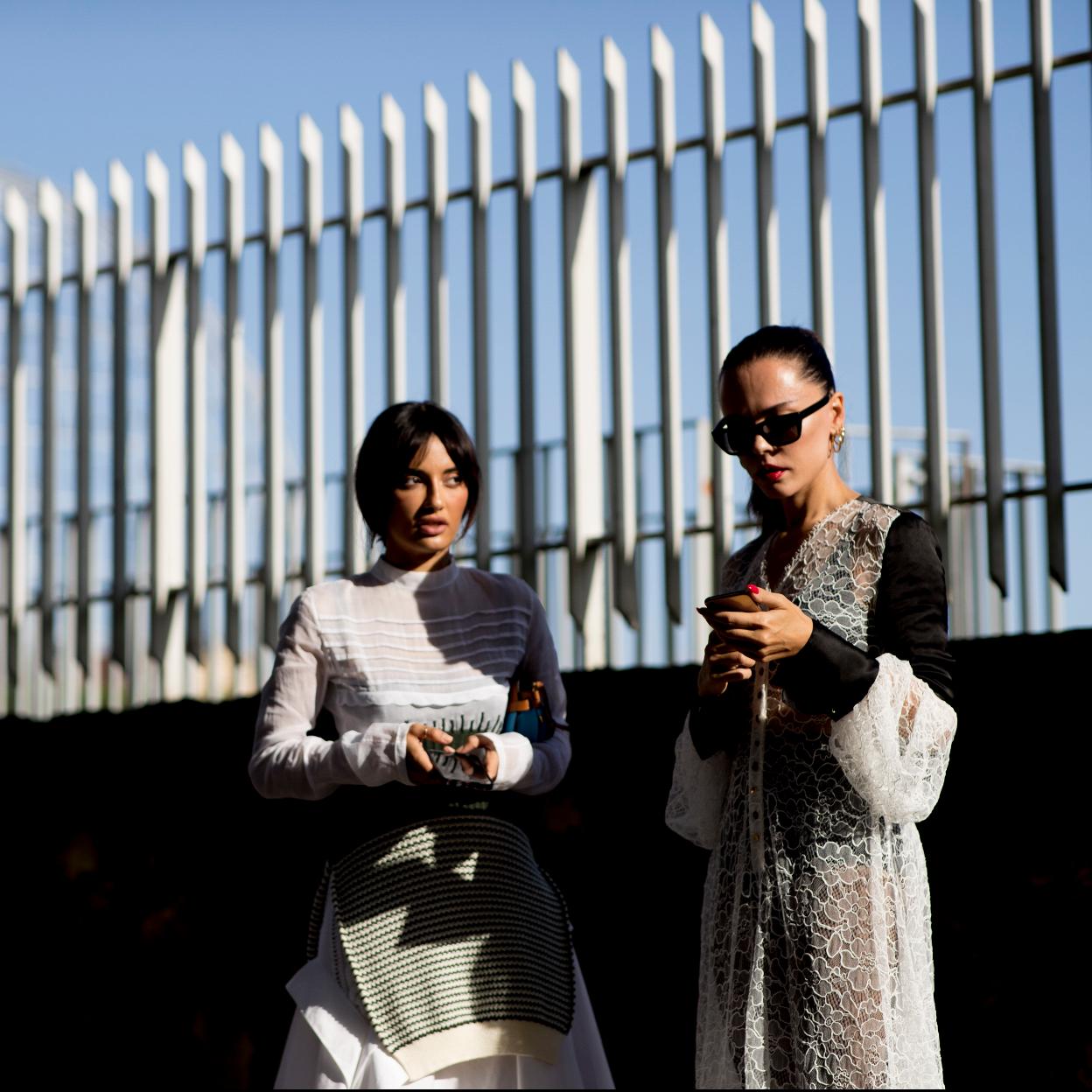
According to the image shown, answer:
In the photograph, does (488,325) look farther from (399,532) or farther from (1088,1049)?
(1088,1049)

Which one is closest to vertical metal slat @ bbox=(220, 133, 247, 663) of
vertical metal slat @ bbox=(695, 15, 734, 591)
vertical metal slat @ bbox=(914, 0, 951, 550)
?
vertical metal slat @ bbox=(695, 15, 734, 591)

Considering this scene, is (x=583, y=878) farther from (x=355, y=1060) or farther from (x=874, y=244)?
(x=874, y=244)

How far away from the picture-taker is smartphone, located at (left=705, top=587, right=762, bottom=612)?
2.18 m

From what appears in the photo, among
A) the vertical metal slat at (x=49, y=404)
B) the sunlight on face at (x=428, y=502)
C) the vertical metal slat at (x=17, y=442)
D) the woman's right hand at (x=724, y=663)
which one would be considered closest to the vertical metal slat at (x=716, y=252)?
the sunlight on face at (x=428, y=502)

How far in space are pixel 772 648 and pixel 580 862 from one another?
5.62 feet

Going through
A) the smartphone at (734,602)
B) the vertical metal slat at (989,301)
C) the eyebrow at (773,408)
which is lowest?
the smartphone at (734,602)

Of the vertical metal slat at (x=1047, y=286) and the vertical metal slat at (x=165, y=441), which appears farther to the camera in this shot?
the vertical metal slat at (x=165, y=441)

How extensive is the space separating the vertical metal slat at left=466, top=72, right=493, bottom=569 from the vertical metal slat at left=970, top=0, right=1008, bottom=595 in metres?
2.10

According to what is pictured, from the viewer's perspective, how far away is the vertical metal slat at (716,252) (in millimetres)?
5848

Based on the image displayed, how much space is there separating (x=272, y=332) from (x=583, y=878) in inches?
160

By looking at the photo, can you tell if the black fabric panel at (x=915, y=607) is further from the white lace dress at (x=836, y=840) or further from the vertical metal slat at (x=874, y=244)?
the vertical metal slat at (x=874, y=244)

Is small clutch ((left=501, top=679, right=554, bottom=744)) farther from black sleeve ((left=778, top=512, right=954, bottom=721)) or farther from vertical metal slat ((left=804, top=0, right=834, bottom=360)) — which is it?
vertical metal slat ((left=804, top=0, right=834, bottom=360))

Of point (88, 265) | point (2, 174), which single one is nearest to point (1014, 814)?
point (88, 265)

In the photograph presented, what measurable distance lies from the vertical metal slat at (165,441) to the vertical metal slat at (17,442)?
905mm
